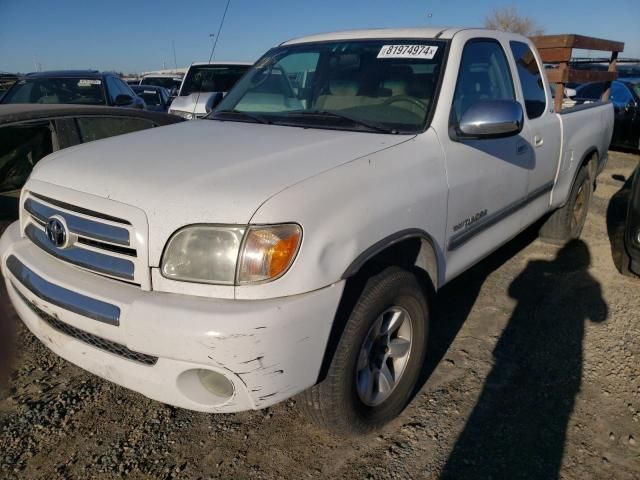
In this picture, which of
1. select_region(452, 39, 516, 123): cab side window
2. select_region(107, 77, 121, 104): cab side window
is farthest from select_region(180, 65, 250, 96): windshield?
select_region(452, 39, 516, 123): cab side window

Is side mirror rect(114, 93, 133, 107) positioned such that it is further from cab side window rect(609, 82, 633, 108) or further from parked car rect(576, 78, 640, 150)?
cab side window rect(609, 82, 633, 108)

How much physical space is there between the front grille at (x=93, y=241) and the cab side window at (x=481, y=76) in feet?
6.02

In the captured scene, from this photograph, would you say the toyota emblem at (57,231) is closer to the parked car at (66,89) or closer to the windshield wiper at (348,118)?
the windshield wiper at (348,118)

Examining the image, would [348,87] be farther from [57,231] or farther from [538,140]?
[57,231]

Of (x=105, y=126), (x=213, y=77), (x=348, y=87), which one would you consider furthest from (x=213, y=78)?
(x=348, y=87)

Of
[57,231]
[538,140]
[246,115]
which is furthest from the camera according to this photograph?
[538,140]

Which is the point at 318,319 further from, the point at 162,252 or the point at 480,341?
the point at 480,341

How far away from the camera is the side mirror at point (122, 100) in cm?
768

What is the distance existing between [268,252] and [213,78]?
853cm

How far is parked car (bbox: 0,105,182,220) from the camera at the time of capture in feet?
12.8

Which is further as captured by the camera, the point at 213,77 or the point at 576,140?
the point at 213,77

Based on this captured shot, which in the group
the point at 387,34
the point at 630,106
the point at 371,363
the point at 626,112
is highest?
the point at 387,34

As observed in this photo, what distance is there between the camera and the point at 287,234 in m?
1.89

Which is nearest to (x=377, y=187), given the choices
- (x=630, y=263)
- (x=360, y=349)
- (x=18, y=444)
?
(x=360, y=349)
